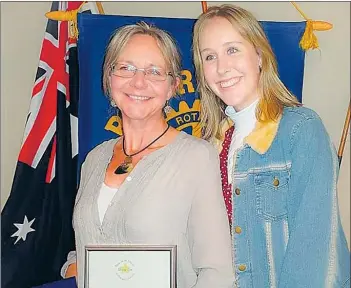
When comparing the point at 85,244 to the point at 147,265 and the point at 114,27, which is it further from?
the point at 114,27

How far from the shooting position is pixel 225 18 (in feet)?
4.28

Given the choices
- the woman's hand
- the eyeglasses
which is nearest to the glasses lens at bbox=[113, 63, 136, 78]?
the eyeglasses

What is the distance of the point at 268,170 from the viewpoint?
1.30m

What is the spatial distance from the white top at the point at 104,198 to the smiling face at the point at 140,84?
0.18 meters

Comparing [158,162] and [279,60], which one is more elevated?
[279,60]

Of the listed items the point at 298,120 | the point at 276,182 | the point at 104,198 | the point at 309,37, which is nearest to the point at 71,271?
the point at 104,198

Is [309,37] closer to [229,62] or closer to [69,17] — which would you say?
[229,62]

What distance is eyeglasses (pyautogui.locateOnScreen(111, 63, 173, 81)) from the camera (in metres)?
1.32

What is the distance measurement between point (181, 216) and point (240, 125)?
0.27m

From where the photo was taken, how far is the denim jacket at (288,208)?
123 cm

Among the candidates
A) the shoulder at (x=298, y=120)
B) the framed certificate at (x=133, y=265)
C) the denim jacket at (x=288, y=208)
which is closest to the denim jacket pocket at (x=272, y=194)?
the denim jacket at (x=288, y=208)

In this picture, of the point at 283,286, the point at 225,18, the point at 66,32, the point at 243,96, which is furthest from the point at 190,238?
the point at 66,32

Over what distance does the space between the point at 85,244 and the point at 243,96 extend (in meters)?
0.51

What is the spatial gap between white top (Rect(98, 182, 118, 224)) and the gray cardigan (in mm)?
13
